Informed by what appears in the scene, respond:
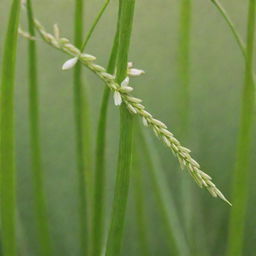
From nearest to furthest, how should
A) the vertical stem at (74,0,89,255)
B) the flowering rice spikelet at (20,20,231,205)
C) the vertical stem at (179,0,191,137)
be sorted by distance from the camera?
the flowering rice spikelet at (20,20,231,205), the vertical stem at (74,0,89,255), the vertical stem at (179,0,191,137)

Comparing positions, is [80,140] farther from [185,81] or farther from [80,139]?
[185,81]

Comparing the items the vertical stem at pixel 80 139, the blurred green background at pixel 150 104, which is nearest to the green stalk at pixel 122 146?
the vertical stem at pixel 80 139

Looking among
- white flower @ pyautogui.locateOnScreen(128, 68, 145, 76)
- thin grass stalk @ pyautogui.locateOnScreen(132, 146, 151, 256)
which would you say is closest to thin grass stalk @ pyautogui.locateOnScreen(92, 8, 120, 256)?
white flower @ pyautogui.locateOnScreen(128, 68, 145, 76)

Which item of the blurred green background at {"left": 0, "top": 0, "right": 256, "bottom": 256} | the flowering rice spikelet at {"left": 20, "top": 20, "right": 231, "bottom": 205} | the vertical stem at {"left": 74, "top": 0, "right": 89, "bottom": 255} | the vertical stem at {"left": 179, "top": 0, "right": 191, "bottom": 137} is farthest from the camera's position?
the blurred green background at {"left": 0, "top": 0, "right": 256, "bottom": 256}

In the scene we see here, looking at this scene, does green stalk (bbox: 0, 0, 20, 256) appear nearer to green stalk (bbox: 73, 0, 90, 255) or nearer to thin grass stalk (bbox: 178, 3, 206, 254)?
green stalk (bbox: 73, 0, 90, 255)

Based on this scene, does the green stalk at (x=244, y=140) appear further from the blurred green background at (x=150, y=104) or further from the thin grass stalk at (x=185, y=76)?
the blurred green background at (x=150, y=104)

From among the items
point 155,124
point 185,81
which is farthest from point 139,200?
point 155,124
